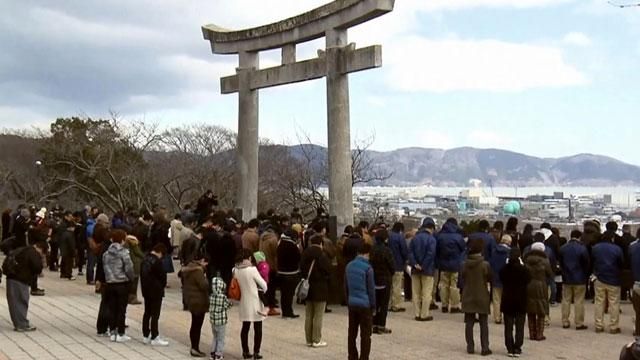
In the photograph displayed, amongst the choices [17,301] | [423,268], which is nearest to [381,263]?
[423,268]

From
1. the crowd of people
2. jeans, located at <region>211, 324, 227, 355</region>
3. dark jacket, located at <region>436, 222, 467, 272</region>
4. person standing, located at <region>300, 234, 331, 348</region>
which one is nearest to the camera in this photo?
jeans, located at <region>211, 324, 227, 355</region>

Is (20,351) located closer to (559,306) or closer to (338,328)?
(338,328)

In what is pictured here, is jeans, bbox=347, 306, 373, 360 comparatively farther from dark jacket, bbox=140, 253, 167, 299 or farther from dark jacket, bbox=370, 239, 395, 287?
dark jacket, bbox=140, 253, 167, 299

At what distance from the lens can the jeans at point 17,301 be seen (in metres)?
11.5

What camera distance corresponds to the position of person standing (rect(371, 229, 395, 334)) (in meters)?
11.6

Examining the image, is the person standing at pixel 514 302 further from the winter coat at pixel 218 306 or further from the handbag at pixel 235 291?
the winter coat at pixel 218 306

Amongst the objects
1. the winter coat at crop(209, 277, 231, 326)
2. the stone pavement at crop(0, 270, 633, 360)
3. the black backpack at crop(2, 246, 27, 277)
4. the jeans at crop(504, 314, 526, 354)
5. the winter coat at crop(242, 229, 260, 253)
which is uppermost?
the winter coat at crop(242, 229, 260, 253)

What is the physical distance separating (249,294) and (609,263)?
633 centimetres

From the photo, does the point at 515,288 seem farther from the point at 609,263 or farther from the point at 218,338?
the point at 218,338

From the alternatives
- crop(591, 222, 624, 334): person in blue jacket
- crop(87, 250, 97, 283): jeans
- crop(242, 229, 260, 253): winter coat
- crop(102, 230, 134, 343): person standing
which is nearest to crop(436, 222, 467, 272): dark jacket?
crop(591, 222, 624, 334): person in blue jacket

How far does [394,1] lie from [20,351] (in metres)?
10.9

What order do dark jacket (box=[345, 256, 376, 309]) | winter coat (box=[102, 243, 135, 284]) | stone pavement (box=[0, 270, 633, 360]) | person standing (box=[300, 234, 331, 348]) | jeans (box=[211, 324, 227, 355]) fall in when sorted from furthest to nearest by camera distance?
1. person standing (box=[300, 234, 331, 348])
2. winter coat (box=[102, 243, 135, 284])
3. stone pavement (box=[0, 270, 633, 360])
4. jeans (box=[211, 324, 227, 355])
5. dark jacket (box=[345, 256, 376, 309])

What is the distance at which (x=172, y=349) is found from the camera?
10.6 meters

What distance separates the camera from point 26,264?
11625 mm
